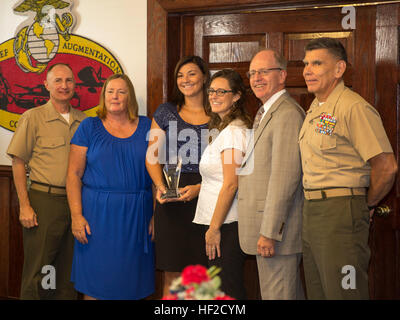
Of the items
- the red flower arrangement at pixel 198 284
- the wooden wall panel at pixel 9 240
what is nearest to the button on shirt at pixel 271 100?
the red flower arrangement at pixel 198 284

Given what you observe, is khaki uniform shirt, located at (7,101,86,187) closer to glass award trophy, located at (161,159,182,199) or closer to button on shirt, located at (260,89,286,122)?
glass award trophy, located at (161,159,182,199)

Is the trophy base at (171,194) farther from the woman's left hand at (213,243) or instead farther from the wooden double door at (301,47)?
the wooden double door at (301,47)

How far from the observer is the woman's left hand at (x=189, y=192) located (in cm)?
262

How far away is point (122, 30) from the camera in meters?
3.25

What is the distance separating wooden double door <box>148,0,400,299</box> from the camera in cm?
271

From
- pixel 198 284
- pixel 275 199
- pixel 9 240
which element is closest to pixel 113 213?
pixel 275 199

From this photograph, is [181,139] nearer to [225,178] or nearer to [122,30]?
[225,178]

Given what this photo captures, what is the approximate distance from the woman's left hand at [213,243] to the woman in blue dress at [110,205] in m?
0.52

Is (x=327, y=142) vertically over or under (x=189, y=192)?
over

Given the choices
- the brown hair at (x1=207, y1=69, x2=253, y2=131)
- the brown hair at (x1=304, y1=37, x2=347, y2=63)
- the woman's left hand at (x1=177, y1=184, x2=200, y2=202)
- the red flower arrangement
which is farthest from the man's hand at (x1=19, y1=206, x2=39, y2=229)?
the red flower arrangement

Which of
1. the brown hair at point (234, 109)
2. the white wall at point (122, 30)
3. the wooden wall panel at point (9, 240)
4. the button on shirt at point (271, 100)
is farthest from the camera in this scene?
the wooden wall panel at point (9, 240)

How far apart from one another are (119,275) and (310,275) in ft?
3.74

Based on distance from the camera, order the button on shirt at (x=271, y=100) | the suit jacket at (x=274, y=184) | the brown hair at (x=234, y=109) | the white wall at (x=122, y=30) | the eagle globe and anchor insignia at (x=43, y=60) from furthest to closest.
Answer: the eagle globe and anchor insignia at (x=43, y=60), the white wall at (x=122, y=30), the brown hair at (x=234, y=109), the button on shirt at (x=271, y=100), the suit jacket at (x=274, y=184)

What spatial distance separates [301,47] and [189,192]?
115 centimetres
